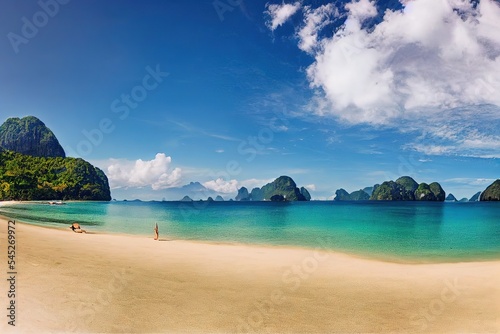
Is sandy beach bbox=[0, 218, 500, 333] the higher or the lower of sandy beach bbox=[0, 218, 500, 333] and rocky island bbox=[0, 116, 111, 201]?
the lower

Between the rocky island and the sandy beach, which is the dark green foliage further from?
the sandy beach

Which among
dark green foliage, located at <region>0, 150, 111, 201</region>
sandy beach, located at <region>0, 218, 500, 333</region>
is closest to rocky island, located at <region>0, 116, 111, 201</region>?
dark green foliage, located at <region>0, 150, 111, 201</region>

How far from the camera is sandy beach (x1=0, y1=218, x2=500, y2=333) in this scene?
8.42 meters

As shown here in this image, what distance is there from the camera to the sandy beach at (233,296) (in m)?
8.42

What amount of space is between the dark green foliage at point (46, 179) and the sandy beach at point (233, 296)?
137m

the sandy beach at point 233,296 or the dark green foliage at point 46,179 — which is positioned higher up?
the dark green foliage at point 46,179

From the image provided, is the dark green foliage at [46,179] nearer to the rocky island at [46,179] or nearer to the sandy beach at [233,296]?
the rocky island at [46,179]

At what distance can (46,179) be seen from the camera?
489ft

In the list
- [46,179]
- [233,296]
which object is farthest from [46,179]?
[233,296]

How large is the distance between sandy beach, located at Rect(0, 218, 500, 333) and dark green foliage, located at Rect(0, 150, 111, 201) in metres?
137

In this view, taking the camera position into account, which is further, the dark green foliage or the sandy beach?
the dark green foliage

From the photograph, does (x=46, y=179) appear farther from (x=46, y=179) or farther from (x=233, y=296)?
(x=233, y=296)

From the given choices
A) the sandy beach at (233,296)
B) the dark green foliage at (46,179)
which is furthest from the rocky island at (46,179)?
the sandy beach at (233,296)

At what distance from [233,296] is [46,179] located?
555 feet
